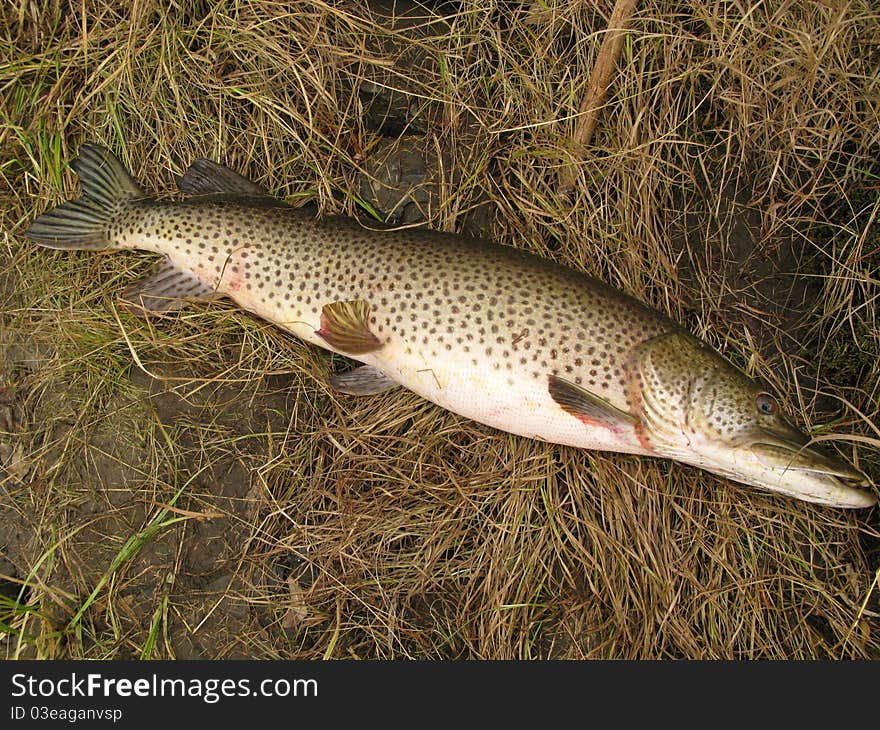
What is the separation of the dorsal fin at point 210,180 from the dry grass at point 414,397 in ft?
0.45

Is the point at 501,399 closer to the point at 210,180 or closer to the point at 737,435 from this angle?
the point at 737,435

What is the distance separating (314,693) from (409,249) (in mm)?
1605

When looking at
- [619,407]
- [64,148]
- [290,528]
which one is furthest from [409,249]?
[64,148]

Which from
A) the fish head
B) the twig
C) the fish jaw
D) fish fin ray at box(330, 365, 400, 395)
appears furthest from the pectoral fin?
the twig

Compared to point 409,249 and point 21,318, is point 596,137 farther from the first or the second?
point 21,318

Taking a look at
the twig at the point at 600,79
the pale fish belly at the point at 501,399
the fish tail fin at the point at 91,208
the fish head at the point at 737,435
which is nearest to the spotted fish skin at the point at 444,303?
the pale fish belly at the point at 501,399

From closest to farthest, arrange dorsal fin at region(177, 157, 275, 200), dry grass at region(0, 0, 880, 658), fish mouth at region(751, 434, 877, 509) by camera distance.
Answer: fish mouth at region(751, 434, 877, 509)
dry grass at region(0, 0, 880, 658)
dorsal fin at region(177, 157, 275, 200)

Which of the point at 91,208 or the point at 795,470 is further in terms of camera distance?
the point at 91,208

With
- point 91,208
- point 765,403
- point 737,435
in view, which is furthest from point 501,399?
point 91,208

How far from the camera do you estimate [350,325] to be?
7.59ft

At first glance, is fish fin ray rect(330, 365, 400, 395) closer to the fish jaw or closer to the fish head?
the fish head

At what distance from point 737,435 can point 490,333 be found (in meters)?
0.89

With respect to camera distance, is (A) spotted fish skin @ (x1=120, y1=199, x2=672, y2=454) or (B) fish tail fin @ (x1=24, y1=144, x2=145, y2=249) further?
(B) fish tail fin @ (x1=24, y1=144, x2=145, y2=249)

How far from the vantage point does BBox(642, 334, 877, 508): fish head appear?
2195 mm
